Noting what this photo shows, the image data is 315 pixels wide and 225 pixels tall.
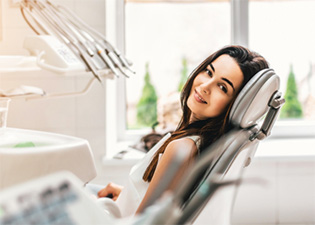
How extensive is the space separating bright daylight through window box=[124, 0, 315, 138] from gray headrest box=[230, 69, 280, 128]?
3.33ft

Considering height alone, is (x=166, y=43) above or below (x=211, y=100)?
above

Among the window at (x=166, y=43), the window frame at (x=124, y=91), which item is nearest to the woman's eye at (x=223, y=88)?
the window frame at (x=124, y=91)

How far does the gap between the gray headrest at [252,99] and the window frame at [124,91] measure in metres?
0.49

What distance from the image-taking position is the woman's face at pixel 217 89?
0.55 meters

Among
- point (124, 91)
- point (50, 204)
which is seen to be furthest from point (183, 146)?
point (124, 91)

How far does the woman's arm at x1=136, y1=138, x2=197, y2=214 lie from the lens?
45cm

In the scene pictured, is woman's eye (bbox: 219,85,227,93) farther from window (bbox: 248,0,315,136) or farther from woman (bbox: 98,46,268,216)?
window (bbox: 248,0,315,136)

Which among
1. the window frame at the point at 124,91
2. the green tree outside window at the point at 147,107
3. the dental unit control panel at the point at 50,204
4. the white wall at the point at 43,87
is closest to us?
the dental unit control panel at the point at 50,204

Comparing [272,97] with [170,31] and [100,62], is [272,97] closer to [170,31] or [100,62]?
[100,62]

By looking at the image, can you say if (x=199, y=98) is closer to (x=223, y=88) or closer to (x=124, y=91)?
(x=223, y=88)

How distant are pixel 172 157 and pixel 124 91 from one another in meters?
0.80

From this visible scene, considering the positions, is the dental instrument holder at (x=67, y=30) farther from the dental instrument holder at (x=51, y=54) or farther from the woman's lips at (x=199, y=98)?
the woman's lips at (x=199, y=98)

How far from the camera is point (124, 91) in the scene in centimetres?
129

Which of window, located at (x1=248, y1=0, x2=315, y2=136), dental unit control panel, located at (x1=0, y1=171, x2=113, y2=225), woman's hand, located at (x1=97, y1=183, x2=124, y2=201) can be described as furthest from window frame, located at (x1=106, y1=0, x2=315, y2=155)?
dental unit control panel, located at (x1=0, y1=171, x2=113, y2=225)
